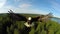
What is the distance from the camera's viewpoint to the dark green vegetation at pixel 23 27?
2898 mm

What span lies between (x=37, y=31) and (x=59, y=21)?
0.41 meters

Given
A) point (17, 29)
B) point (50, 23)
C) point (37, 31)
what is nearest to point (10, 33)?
point (17, 29)

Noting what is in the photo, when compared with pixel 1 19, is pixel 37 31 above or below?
below

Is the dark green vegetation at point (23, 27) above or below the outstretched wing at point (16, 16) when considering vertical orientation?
below

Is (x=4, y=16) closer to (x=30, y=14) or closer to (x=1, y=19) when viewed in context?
(x=1, y=19)

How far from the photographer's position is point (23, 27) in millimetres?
2951

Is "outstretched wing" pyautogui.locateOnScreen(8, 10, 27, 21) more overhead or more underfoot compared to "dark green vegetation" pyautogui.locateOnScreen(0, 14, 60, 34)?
more overhead

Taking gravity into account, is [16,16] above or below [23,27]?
above

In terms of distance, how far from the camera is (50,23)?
300 cm

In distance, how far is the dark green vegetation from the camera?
2.90 m

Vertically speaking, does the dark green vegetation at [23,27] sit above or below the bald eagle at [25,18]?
below

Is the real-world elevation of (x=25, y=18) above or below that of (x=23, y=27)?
above

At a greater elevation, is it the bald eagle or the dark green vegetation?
the bald eagle

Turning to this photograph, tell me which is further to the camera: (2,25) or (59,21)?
(59,21)
